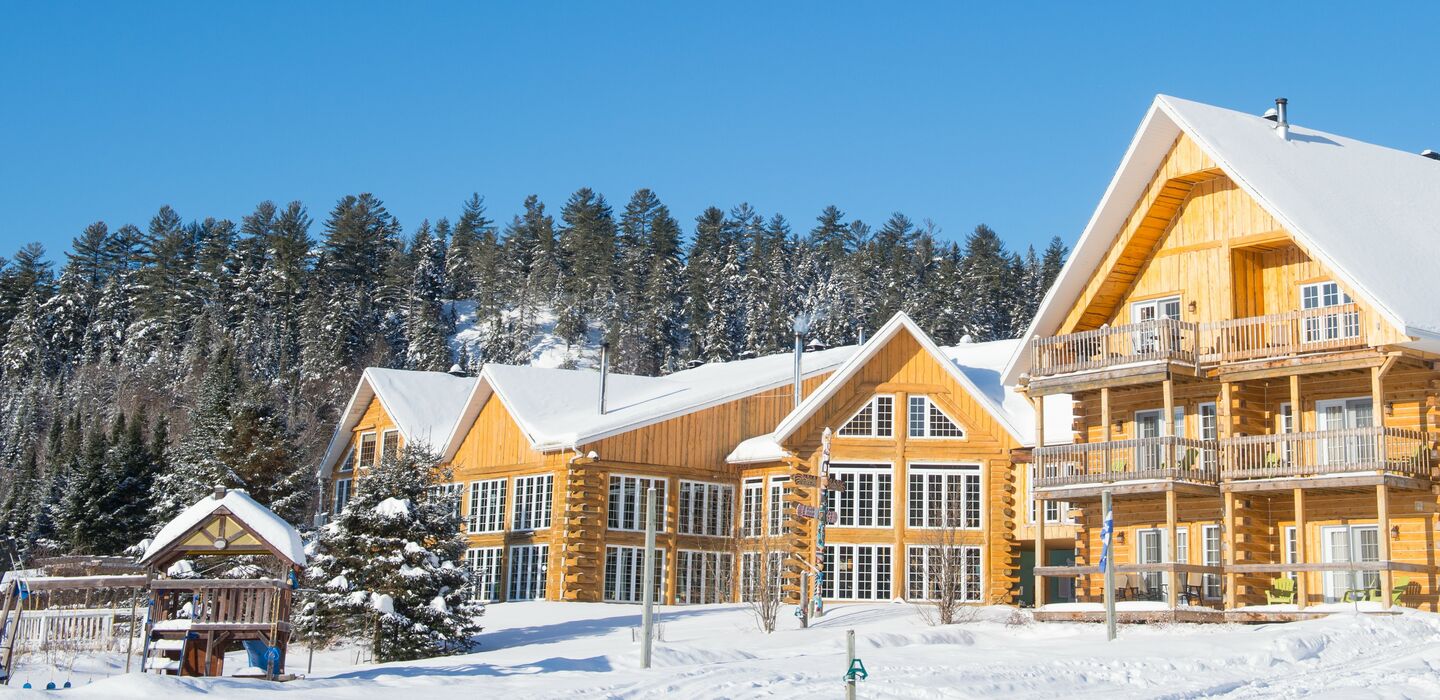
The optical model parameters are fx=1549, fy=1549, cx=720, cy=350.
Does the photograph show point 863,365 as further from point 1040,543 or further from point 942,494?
point 1040,543

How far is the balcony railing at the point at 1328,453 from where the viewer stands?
93.0 feet

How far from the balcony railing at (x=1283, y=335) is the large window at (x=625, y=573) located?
15.9 meters

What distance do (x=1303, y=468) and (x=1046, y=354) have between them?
6.29 m

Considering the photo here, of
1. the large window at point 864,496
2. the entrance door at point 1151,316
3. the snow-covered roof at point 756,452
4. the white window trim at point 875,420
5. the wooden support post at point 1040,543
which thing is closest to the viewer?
the entrance door at point 1151,316

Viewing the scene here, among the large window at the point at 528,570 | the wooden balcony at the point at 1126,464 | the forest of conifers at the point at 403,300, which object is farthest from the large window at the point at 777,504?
the forest of conifers at the point at 403,300

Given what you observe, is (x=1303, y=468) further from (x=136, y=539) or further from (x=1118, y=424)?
(x=136, y=539)

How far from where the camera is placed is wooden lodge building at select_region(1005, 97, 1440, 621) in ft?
94.7

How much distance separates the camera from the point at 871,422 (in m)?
40.2

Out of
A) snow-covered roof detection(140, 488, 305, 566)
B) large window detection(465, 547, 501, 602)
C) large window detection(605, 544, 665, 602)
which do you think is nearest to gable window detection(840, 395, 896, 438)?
large window detection(605, 544, 665, 602)

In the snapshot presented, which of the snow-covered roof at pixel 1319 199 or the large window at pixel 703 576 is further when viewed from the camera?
the large window at pixel 703 576

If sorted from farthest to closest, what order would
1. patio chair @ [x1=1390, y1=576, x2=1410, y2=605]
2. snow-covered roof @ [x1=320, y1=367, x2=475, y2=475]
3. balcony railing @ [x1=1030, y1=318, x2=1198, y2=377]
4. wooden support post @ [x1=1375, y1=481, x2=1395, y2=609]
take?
snow-covered roof @ [x1=320, y1=367, x2=475, y2=475] < balcony railing @ [x1=1030, y1=318, x2=1198, y2=377] < patio chair @ [x1=1390, y1=576, x2=1410, y2=605] < wooden support post @ [x1=1375, y1=481, x2=1395, y2=609]

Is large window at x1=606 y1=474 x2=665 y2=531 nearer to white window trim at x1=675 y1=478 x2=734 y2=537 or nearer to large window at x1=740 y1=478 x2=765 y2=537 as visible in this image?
white window trim at x1=675 y1=478 x2=734 y2=537

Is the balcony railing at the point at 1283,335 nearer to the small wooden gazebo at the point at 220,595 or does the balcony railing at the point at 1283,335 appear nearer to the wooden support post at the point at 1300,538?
the wooden support post at the point at 1300,538

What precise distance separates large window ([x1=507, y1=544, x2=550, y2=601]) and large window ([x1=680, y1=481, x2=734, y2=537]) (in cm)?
381
